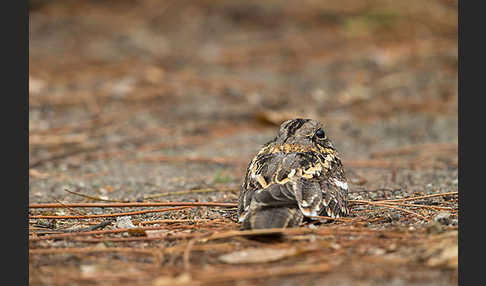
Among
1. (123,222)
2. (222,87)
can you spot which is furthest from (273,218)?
(222,87)

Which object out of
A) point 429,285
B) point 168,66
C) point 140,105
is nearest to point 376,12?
point 168,66

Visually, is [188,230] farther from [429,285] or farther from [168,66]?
[168,66]

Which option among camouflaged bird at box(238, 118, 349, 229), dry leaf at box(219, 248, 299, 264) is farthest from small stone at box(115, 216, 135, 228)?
dry leaf at box(219, 248, 299, 264)

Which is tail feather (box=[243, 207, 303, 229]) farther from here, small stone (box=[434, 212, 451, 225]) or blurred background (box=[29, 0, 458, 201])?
blurred background (box=[29, 0, 458, 201])

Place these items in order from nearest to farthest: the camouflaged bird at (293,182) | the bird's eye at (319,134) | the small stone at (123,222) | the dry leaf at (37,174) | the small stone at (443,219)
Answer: the camouflaged bird at (293,182) < the small stone at (443,219) < the small stone at (123,222) < the bird's eye at (319,134) < the dry leaf at (37,174)

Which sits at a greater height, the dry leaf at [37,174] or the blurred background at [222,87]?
the blurred background at [222,87]

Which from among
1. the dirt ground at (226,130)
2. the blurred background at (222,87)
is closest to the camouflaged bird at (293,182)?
the dirt ground at (226,130)

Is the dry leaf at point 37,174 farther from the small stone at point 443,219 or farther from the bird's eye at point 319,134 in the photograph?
the small stone at point 443,219
